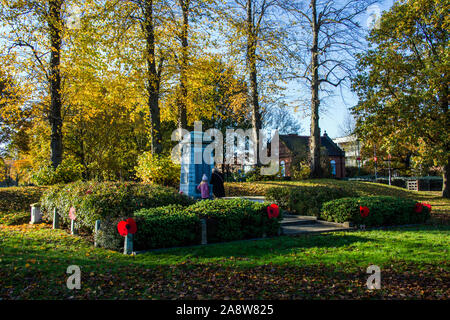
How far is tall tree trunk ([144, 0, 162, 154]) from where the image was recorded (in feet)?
51.1

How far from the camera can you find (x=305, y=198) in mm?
12906

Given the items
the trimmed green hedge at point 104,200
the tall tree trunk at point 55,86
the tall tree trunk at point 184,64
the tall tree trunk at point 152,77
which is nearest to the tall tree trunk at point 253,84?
the tall tree trunk at point 184,64

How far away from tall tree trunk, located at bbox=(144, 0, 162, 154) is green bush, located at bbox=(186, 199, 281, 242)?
27.6 feet

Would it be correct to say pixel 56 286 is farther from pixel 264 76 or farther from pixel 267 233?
pixel 264 76

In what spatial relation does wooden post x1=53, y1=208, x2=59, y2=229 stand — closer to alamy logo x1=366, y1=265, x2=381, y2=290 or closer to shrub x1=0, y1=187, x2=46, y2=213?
shrub x1=0, y1=187, x2=46, y2=213

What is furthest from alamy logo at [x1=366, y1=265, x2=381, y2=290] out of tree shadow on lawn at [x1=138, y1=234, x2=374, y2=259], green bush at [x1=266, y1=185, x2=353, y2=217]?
green bush at [x1=266, y1=185, x2=353, y2=217]

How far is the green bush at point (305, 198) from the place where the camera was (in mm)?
12594

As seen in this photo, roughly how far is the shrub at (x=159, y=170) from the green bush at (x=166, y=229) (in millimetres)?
8067

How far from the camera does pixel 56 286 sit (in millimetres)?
5312

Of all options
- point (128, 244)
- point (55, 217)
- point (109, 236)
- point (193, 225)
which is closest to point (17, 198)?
point (55, 217)

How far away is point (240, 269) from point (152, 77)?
11.9m

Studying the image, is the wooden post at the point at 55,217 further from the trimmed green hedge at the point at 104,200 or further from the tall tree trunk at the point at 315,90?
the tall tree trunk at the point at 315,90

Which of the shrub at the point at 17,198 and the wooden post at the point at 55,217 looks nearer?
the wooden post at the point at 55,217
